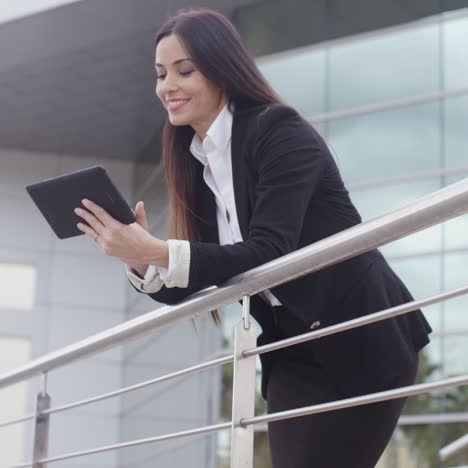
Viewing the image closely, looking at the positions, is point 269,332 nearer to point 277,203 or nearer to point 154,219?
point 277,203

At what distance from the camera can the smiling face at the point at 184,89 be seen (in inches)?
98.7

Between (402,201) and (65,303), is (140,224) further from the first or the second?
(65,303)

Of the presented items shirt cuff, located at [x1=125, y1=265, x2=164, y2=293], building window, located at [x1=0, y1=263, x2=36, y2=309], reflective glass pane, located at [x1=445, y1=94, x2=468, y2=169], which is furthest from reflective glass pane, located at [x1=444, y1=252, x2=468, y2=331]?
building window, located at [x1=0, y1=263, x2=36, y2=309]

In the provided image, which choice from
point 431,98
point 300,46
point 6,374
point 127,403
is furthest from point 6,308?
point 6,374

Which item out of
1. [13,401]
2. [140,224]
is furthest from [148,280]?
[13,401]

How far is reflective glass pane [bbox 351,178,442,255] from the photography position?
1090 centimetres

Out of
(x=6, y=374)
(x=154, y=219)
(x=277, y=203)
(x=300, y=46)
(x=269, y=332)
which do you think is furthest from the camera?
(x=154, y=219)

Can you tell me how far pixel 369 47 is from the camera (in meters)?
11.8

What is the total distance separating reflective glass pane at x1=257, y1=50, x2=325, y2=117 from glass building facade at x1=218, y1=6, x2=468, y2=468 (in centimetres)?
1

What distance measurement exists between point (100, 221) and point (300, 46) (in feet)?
33.9

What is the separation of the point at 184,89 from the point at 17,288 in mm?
16742

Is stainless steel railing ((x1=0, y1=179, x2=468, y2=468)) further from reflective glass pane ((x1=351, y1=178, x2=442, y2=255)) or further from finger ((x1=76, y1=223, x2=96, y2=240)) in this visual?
reflective glass pane ((x1=351, y1=178, x2=442, y2=255))

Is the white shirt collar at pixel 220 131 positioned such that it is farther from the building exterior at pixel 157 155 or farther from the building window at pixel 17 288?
the building window at pixel 17 288

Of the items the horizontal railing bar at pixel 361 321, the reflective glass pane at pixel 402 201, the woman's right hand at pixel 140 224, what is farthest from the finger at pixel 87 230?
the reflective glass pane at pixel 402 201
